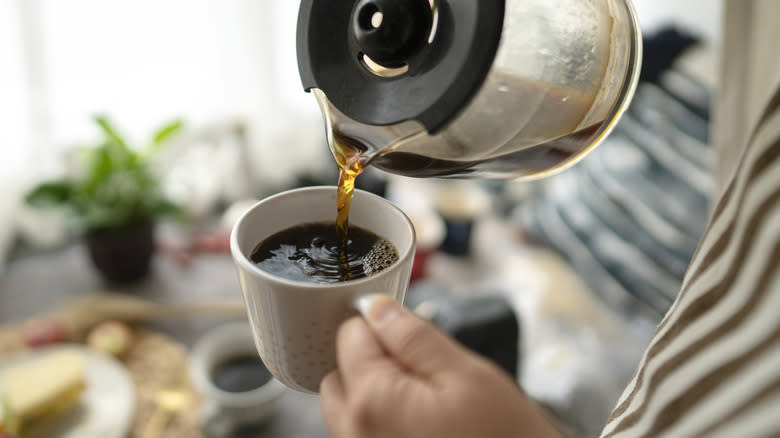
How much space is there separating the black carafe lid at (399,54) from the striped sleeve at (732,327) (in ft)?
0.48

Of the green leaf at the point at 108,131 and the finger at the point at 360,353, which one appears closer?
the finger at the point at 360,353

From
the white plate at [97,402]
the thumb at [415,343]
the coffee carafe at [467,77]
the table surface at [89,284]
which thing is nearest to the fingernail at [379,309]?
the thumb at [415,343]

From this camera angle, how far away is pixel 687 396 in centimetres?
28

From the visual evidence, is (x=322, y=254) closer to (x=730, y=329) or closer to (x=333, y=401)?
(x=333, y=401)

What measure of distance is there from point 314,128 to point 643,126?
110 centimetres

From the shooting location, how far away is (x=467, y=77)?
1.05ft

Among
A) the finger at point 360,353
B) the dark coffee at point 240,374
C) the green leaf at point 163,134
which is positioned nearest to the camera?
the finger at point 360,353

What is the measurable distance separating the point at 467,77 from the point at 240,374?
0.81 m

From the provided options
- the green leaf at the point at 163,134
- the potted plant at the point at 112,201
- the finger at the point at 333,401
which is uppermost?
the finger at the point at 333,401

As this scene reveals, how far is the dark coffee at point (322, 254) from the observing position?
0.46 metres

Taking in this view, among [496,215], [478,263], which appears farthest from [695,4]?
[478,263]

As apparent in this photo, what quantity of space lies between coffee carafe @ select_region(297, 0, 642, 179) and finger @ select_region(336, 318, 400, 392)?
12cm

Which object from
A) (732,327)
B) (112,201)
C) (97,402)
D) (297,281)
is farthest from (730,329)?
(112,201)

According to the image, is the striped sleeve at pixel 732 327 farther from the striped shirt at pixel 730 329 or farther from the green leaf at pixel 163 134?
the green leaf at pixel 163 134
